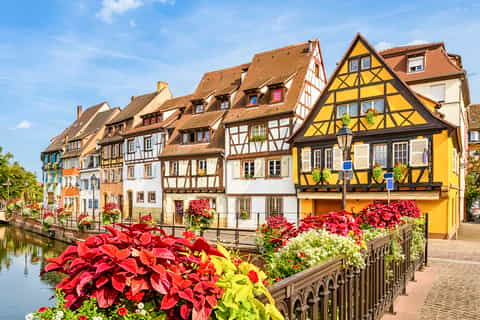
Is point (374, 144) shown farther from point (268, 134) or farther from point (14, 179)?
point (14, 179)

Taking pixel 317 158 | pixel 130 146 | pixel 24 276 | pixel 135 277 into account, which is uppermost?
pixel 130 146

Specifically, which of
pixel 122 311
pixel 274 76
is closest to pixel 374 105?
pixel 274 76

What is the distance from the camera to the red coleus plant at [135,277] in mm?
1781

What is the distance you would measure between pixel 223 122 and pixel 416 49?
43.1ft

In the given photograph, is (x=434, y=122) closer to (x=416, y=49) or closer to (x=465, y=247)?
(x=465, y=247)

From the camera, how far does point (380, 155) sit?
19609mm

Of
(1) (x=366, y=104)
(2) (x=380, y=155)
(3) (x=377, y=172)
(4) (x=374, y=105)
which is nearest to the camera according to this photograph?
(3) (x=377, y=172)

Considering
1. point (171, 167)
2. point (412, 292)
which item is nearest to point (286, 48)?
point (171, 167)

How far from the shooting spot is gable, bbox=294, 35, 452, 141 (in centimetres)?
1891

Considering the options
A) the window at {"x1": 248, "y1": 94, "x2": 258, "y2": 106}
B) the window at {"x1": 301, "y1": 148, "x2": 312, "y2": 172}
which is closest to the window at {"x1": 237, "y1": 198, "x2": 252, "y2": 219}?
the window at {"x1": 301, "y1": 148, "x2": 312, "y2": 172}

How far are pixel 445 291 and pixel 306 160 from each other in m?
13.7

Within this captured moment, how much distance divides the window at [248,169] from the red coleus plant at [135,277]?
73.0ft

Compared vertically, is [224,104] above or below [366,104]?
above

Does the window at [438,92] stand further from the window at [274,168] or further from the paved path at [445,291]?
the paved path at [445,291]
